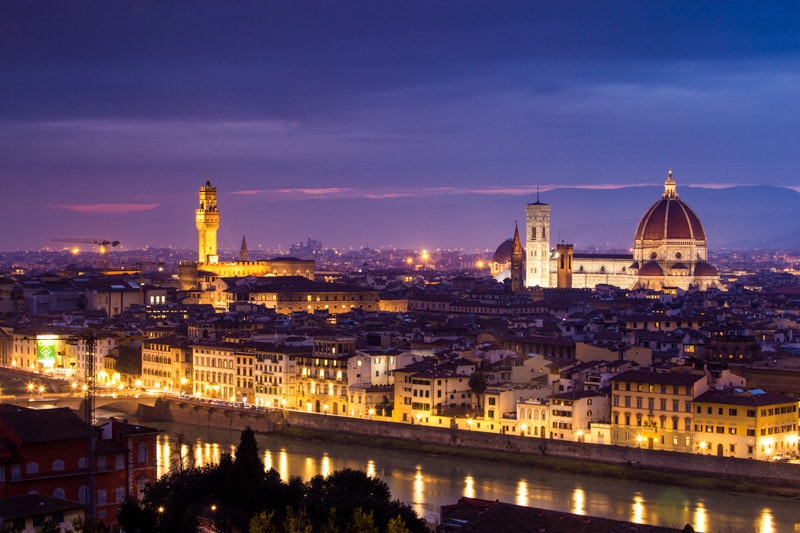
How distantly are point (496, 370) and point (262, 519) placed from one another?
13.7 metres

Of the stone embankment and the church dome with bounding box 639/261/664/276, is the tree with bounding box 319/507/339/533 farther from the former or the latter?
the church dome with bounding box 639/261/664/276

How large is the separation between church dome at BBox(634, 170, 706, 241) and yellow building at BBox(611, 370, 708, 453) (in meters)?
46.9

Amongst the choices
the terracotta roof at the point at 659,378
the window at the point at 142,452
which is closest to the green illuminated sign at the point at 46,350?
the terracotta roof at the point at 659,378

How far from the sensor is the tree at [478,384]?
27281 mm

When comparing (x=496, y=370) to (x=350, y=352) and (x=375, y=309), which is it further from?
(x=375, y=309)

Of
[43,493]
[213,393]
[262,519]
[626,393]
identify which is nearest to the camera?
[262,519]

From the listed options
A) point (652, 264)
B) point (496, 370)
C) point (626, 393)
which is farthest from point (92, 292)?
point (626, 393)

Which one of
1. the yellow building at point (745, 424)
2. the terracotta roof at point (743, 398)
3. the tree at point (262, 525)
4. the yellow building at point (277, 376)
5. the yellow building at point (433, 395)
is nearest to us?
the tree at point (262, 525)

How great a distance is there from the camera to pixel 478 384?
27.3 m

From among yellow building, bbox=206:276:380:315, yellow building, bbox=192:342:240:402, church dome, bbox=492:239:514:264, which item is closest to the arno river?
yellow building, bbox=192:342:240:402

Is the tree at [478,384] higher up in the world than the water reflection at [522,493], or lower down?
higher up

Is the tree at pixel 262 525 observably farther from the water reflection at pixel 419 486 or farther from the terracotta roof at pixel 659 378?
the terracotta roof at pixel 659 378

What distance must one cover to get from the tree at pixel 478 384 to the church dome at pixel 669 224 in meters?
45.0

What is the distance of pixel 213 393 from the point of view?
33344mm
